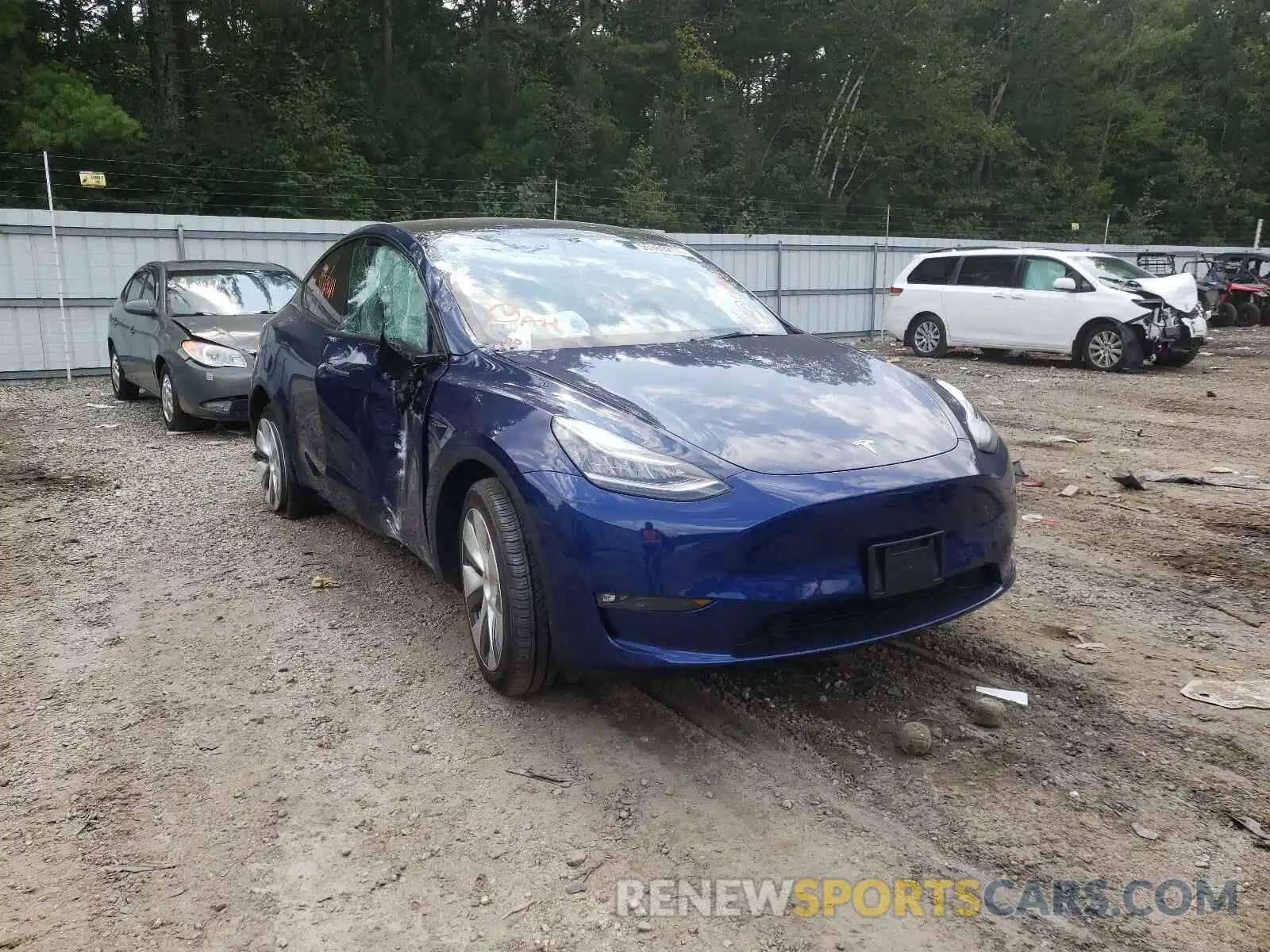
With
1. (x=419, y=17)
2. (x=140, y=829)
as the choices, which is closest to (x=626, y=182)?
(x=419, y=17)

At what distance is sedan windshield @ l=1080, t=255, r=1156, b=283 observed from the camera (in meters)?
13.2

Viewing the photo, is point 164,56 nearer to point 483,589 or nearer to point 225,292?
point 225,292

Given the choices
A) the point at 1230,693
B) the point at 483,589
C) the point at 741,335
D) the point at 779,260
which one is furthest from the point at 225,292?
the point at 779,260

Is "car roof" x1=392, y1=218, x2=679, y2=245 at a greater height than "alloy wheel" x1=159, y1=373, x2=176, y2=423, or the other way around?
"car roof" x1=392, y1=218, x2=679, y2=245

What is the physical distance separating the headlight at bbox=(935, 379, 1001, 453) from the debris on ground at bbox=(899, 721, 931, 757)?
0.97 meters

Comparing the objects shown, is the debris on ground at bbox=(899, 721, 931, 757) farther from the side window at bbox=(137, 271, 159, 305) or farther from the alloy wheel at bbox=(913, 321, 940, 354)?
the alloy wheel at bbox=(913, 321, 940, 354)

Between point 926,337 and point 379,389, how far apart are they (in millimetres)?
12769

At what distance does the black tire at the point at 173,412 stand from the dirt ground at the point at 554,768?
3.74m

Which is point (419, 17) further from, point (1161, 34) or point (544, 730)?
point (1161, 34)

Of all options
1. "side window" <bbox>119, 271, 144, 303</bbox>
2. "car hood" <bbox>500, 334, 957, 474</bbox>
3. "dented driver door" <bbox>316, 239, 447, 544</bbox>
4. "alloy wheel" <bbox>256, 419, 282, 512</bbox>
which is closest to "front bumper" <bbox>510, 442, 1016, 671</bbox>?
"car hood" <bbox>500, 334, 957, 474</bbox>

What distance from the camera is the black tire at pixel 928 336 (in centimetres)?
1505

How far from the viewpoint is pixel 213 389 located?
8.09m

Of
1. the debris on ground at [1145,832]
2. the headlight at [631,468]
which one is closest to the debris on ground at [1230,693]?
the debris on ground at [1145,832]

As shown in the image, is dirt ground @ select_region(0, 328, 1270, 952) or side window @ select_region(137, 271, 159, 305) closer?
dirt ground @ select_region(0, 328, 1270, 952)
